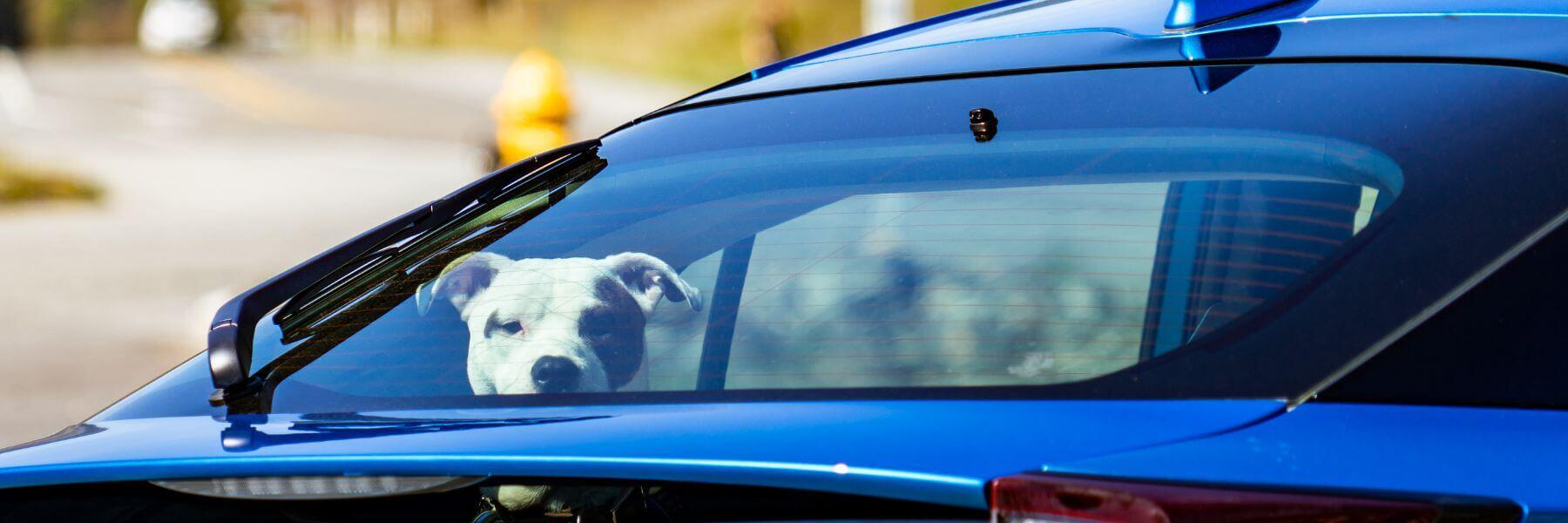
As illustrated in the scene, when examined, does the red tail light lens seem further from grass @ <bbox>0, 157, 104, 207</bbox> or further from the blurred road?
grass @ <bbox>0, 157, 104, 207</bbox>

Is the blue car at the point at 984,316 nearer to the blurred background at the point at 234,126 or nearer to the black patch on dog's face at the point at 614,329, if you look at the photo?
the black patch on dog's face at the point at 614,329

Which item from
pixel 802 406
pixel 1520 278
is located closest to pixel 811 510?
pixel 802 406

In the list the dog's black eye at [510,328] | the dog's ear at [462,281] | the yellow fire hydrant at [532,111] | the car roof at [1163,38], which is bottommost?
the dog's black eye at [510,328]

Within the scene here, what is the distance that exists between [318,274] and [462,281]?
34cm

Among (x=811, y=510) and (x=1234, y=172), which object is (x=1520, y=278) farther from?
(x=811, y=510)

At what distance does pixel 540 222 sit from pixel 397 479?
0.62 m

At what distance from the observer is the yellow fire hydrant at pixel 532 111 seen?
7645mm

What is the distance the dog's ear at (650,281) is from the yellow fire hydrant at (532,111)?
5739 millimetres

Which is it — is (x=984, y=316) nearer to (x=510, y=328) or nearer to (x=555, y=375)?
(x=555, y=375)

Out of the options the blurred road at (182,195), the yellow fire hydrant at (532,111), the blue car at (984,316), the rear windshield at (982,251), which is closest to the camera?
the blue car at (984,316)

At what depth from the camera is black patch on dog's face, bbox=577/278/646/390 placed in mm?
1756

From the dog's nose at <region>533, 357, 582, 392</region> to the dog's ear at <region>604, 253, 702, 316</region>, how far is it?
0.12m

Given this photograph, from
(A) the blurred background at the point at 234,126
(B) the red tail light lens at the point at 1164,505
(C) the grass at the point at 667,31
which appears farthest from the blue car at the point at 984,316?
(C) the grass at the point at 667,31

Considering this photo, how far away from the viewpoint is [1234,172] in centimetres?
171
